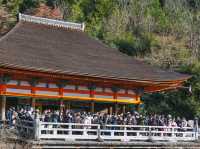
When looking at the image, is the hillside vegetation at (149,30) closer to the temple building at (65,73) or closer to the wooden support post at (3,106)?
the temple building at (65,73)

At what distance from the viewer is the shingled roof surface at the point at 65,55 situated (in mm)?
22828

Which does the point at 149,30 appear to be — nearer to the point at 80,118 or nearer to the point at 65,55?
the point at 65,55

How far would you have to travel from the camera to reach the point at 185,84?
37.4 metres

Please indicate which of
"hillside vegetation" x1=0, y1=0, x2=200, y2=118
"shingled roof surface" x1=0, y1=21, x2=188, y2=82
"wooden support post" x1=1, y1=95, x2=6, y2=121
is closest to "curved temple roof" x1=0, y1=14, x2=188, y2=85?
"shingled roof surface" x1=0, y1=21, x2=188, y2=82

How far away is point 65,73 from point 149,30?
110ft

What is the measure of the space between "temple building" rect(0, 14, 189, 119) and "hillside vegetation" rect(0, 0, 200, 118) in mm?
9585

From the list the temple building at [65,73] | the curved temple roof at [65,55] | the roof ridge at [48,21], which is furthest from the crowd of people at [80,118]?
the roof ridge at [48,21]

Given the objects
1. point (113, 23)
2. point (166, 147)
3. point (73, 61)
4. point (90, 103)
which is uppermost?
point (113, 23)

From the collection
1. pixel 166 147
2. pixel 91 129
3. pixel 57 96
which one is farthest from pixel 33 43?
pixel 166 147

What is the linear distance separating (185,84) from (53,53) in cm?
1513

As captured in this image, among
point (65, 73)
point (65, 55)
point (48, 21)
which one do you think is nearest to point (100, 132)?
point (65, 73)

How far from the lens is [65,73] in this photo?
22750 mm

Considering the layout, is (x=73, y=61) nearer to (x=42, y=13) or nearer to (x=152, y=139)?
(x=152, y=139)

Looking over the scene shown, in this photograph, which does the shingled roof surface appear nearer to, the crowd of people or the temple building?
the temple building
